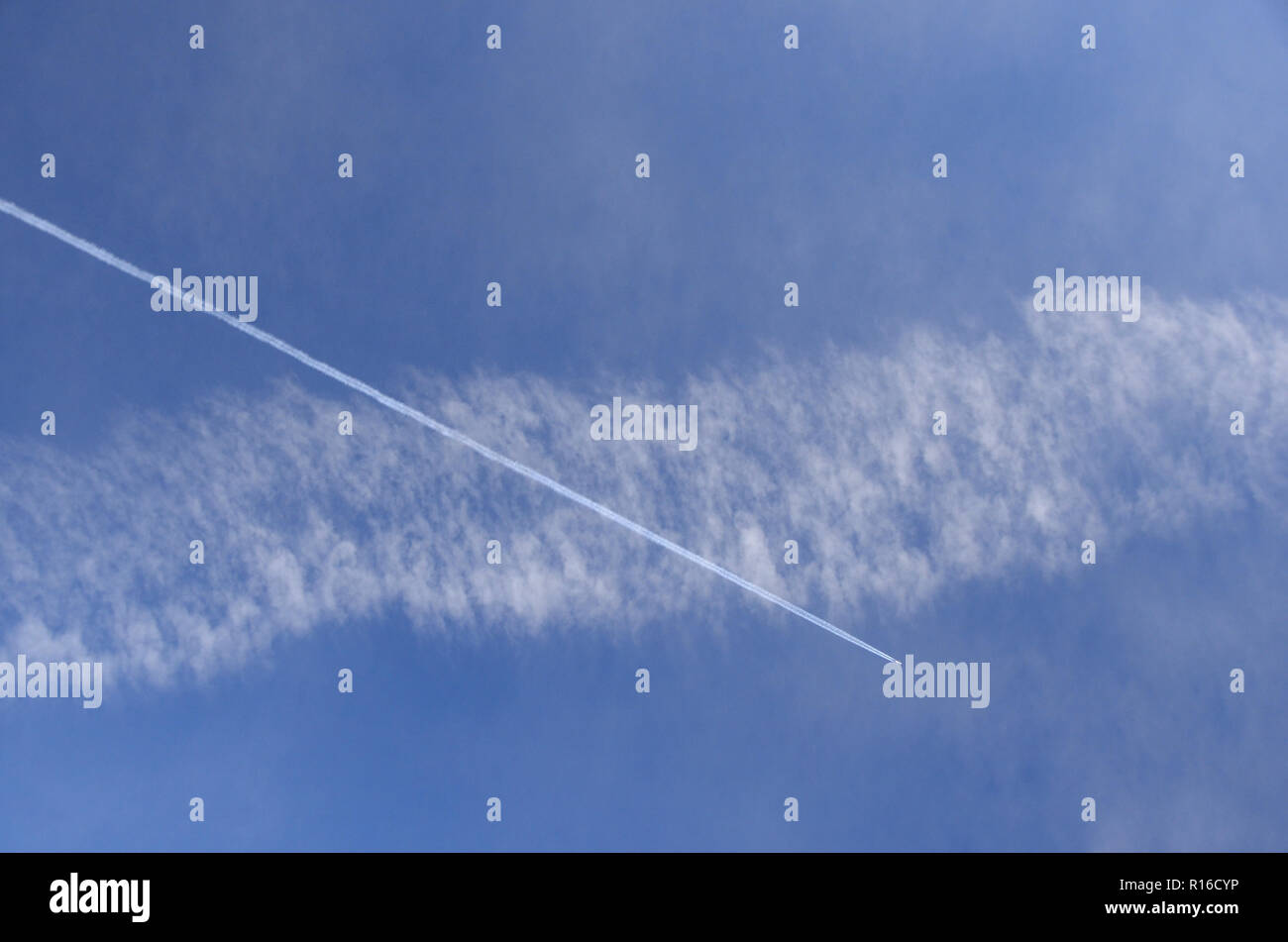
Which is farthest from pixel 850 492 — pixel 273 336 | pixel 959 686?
pixel 273 336

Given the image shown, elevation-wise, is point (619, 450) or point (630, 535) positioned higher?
point (619, 450)

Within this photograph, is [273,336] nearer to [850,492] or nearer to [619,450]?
[619,450]
